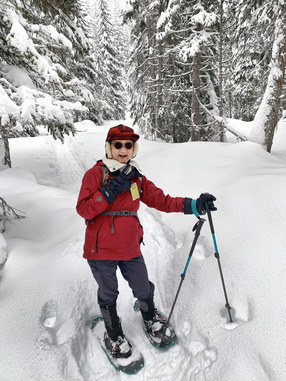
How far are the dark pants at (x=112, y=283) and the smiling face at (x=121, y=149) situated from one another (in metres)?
1.19

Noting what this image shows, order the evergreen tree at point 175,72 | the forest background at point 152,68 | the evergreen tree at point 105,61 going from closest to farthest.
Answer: the forest background at point 152,68 → the evergreen tree at point 175,72 → the evergreen tree at point 105,61

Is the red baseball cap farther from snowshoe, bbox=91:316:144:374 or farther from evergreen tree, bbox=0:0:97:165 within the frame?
snowshoe, bbox=91:316:144:374

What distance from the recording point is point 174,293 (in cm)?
373

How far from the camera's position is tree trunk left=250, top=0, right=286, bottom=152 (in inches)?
302

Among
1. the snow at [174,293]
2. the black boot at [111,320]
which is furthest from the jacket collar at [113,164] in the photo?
the snow at [174,293]

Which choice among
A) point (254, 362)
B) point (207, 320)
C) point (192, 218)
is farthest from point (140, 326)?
point (192, 218)

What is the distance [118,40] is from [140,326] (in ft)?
154

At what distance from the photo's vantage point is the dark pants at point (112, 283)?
283 centimetres

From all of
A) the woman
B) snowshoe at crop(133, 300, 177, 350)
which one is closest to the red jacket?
the woman

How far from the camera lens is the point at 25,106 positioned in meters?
3.85

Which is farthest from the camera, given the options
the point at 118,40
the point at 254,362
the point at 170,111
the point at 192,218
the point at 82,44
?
the point at 118,40

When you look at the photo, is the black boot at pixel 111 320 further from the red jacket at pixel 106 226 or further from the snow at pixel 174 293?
the red jacket at pixel 106 226

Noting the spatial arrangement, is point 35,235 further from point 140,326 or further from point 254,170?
point 254,170

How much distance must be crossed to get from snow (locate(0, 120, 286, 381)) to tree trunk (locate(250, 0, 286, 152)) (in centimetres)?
369
